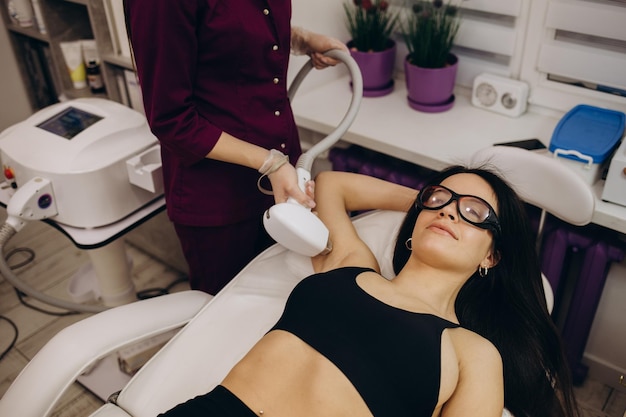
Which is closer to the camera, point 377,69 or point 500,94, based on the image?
point 500,94

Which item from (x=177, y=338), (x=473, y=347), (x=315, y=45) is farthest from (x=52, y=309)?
(x=473, y=347)

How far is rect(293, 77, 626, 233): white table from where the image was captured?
1.82 metres

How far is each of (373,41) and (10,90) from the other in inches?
67.9

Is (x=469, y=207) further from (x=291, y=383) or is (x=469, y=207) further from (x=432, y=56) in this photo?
(x=432, y=56)

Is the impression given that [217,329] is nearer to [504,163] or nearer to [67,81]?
[504,163]

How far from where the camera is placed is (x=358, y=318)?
1218 millimetres

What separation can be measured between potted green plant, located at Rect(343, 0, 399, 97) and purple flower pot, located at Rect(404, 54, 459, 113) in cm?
11

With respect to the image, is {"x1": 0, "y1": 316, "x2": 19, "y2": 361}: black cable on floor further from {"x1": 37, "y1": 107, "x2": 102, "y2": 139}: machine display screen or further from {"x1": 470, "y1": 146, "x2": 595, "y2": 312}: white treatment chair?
{"x1": 470, "y1": 146, "x2": 595, "y2": 312}: white treatment chair

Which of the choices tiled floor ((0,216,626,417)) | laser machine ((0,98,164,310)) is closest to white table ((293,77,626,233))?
laser machine ((0,98,164,310))

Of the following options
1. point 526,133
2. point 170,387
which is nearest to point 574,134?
point 526,133

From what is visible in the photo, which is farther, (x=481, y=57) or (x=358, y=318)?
(x=481, y=57)

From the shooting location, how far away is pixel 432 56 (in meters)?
1.99

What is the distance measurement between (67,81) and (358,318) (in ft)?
5.64

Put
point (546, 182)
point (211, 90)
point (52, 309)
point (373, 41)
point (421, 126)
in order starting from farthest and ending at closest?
point (52, 309) → point (373, 41) → point (421, 126) → point (546, 182) → point (211, 90)
